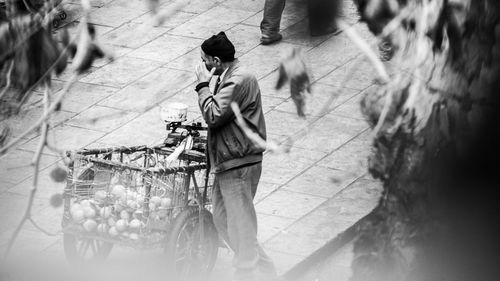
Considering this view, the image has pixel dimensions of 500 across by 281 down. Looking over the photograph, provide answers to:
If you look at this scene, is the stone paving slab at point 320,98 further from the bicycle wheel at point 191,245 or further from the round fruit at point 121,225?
the round fruit at point 121,225

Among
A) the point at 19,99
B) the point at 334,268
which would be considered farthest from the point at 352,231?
the point at 19,99

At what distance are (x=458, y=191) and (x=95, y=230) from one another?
2.39m

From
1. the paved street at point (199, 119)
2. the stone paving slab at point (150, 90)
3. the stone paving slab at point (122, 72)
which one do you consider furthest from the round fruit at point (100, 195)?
the stone paving slab at point (122, 72)

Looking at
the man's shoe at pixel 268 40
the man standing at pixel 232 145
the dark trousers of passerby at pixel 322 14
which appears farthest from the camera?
the man's shoe at pixel 268 40

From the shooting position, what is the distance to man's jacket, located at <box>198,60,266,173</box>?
657cm

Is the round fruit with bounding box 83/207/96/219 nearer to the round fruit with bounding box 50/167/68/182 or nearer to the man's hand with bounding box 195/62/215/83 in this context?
the round fruit with bounding box 50/167/68/182

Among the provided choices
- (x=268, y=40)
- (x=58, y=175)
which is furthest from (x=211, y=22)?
(x=58, y=175)

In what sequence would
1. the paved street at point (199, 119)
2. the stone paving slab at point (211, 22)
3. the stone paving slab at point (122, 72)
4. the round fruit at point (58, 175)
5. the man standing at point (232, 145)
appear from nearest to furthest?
the man standing at point (232, 145)
the round fruit at point (58, 175)
the paved street at point (199, 119)
the stone paving slab at point (122, 72)
the stone paving slab at point (211, 22)

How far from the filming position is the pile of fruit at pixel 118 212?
670cm

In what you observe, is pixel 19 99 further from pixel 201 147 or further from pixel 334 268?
pixel 334 268

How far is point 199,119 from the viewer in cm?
981

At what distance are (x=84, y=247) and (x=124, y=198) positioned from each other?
2.06 feet

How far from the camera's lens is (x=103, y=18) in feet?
38.3

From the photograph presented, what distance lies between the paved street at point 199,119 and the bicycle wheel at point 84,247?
0.16m
